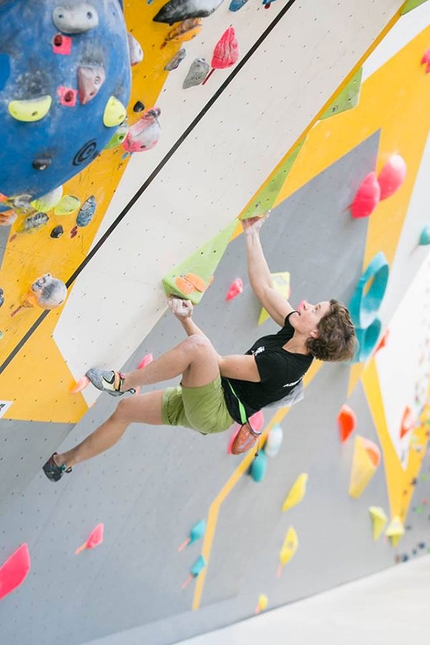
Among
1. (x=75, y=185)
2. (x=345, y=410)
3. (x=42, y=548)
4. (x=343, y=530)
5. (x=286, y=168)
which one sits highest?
(x=75, y=185)

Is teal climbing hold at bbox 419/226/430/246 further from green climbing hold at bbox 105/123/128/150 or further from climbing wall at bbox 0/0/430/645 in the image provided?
green climbing hold at bbox 105/123/128/150

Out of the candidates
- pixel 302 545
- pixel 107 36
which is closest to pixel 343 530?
pixel 302 545

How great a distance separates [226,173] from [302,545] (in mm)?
2891

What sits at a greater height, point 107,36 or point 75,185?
point 107,36

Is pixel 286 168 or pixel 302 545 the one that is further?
pixel 302 545

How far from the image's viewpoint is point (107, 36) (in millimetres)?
1693

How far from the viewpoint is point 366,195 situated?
147 inches

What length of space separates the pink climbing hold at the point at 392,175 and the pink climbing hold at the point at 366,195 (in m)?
0.05

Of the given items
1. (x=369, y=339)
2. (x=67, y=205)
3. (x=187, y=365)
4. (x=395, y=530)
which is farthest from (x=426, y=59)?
(x=395, y=530)

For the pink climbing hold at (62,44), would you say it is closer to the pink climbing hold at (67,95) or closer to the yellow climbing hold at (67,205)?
the pink climbing hold at (67,95)

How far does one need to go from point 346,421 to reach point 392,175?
156cm

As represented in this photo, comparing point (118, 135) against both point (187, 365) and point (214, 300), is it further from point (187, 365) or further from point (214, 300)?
point (214, 300)

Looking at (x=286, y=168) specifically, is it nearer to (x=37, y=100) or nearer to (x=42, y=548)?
(x=37, y=100)

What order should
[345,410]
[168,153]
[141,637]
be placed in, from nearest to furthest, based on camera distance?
[168,153]
[141,637]
[345,410]
